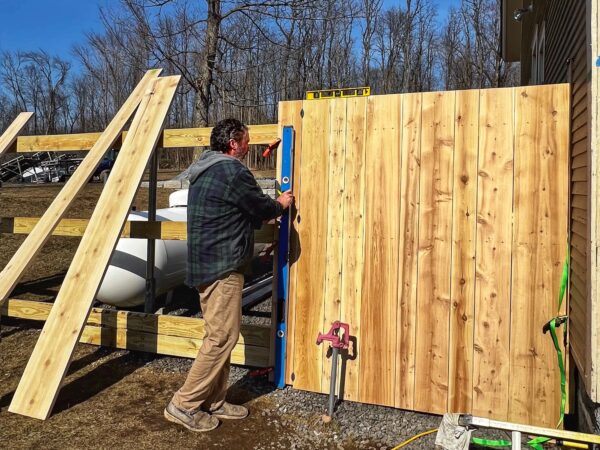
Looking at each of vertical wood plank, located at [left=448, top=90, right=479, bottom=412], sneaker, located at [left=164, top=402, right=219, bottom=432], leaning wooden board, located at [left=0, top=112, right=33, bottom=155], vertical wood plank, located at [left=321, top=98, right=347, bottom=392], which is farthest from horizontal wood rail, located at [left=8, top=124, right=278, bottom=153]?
sneaker, located at [left=164, top=402, right=219, bottom=432]

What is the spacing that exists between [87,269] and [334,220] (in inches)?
80.9

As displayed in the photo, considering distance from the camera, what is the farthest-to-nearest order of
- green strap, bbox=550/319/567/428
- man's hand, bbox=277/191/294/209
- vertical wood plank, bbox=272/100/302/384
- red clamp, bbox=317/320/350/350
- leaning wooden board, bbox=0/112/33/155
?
leaning wooden board, bbox=0/112/33/155 < vertical wood plank, bbox=272/100/302/384 < man's hand, bbox=277/191/294/209 < red clamp, bbox=317/320/350/350 < green strap, bbox=550/319/567/428

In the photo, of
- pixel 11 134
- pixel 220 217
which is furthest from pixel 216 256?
pixel 11 134

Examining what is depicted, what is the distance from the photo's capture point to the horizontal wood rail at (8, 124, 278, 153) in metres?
4.27

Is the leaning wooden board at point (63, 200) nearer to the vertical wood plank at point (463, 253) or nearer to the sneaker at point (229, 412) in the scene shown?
the sneaker at point (229, 412)

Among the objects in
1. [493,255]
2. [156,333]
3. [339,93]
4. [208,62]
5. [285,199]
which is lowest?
[156,333]

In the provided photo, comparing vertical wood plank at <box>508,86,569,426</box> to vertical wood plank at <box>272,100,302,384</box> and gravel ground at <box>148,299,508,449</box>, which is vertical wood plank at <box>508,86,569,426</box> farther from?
vertical wood plank at <box>272,100,302,384</box>

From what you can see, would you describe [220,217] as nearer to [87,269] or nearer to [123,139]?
[87,269]

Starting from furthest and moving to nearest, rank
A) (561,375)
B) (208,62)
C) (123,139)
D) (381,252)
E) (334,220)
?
1. (208,62)
2. (123,139)
3. (334,220)
4. (381,252)
5. (561,375)

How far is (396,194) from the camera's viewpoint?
12.0 feet

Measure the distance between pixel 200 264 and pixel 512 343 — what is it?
220 centimetres

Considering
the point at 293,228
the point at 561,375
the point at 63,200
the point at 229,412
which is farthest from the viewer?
the point at 63,200

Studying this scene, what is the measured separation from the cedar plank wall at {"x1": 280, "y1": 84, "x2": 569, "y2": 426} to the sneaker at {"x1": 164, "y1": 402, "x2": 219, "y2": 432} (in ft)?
2.64

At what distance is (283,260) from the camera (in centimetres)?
397
